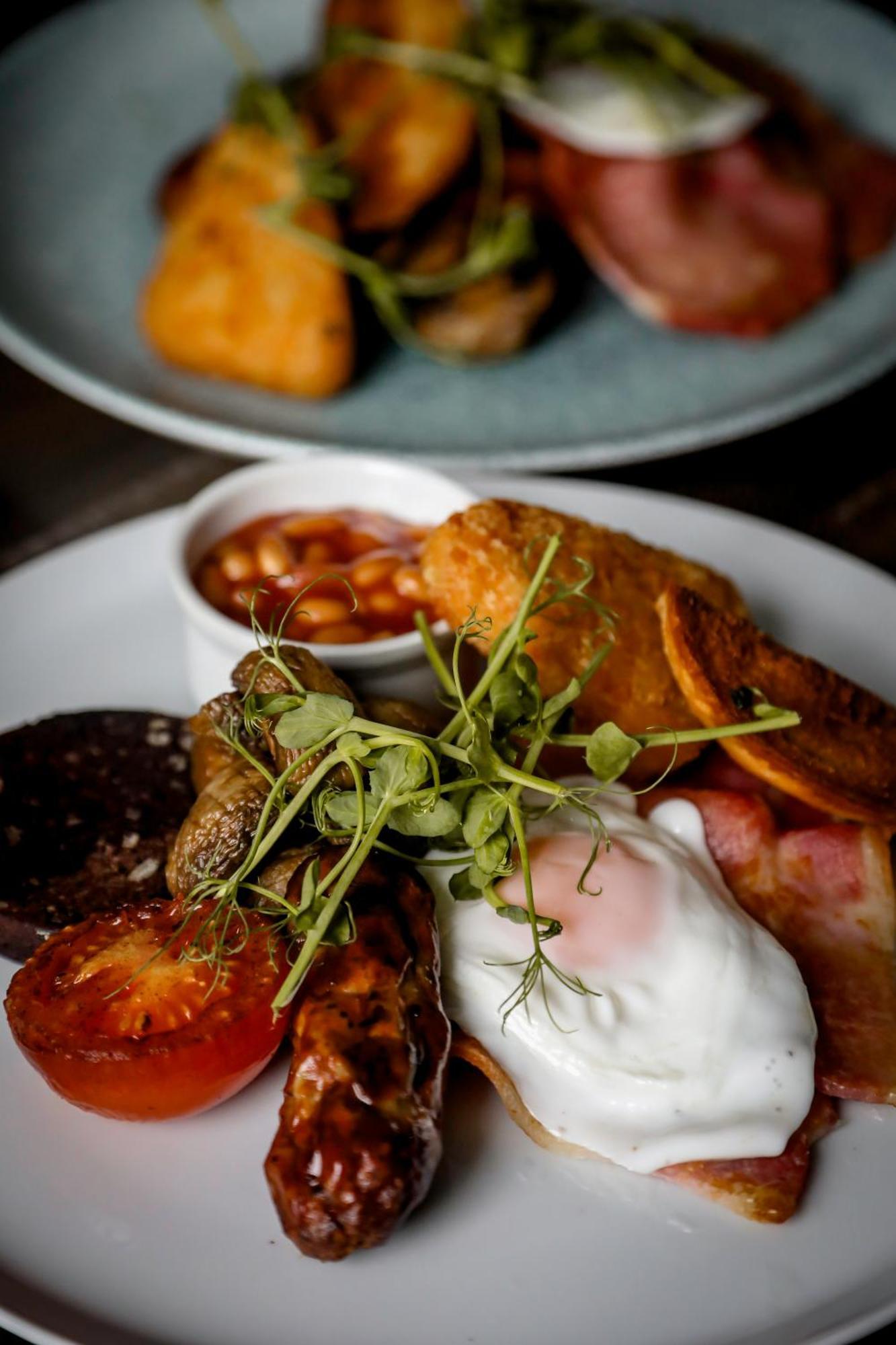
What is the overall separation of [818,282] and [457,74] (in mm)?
1107

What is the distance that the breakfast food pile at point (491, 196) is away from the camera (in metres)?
3.36

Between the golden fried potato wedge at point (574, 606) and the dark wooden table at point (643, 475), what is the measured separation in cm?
122

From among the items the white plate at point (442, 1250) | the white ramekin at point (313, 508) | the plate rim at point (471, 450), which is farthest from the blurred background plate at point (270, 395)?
the white plate at point (442, 1250)

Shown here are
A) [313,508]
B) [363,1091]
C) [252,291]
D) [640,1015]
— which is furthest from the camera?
[252,291]

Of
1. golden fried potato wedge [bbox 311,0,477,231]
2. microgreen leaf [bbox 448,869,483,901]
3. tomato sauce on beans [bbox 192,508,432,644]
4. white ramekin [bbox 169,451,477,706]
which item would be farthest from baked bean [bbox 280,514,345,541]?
golden fried potato wedge [bbox 311,0,477,231]

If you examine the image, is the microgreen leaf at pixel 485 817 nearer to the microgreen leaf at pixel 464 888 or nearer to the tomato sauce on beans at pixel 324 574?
the microgreen leaf at pixel 464 888

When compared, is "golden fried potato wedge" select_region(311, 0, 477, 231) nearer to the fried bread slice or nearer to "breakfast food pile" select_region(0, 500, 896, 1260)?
"breakfast food pile" select_region(0, 500, 896, 1260)

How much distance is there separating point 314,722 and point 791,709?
2.56 feet

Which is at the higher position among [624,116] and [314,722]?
[314,722]

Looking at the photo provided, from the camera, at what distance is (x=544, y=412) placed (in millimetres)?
3424

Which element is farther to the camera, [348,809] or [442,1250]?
[348,809]

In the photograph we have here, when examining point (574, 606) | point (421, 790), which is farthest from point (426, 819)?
point (574, 606)

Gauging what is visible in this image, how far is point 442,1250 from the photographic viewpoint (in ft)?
5.49

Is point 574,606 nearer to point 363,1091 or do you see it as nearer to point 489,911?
point 489,911
